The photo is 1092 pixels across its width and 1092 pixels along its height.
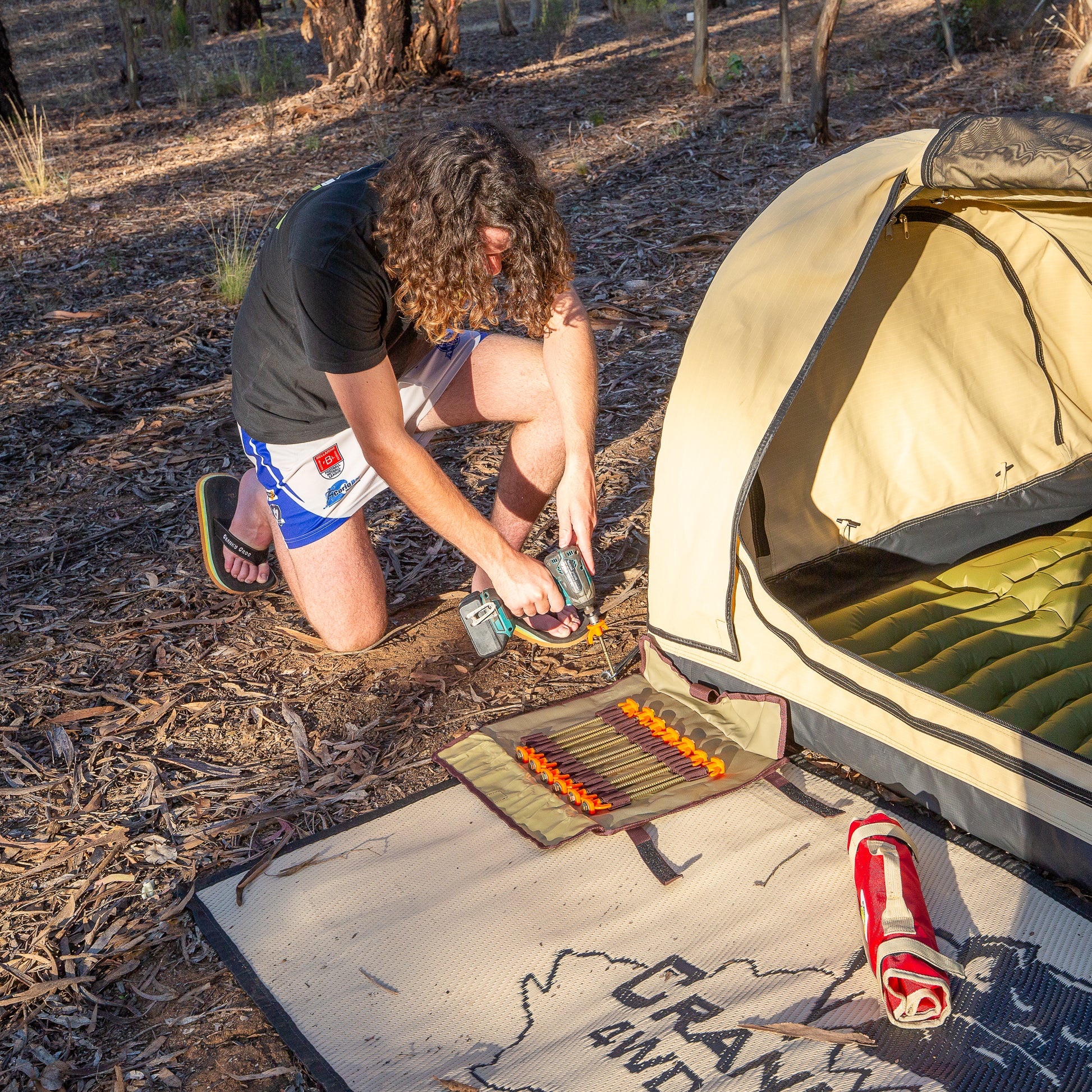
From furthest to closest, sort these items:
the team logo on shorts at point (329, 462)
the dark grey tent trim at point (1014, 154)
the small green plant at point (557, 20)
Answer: the small green plant at point (557, 20)
the team logo on shorts at point (329, 462)
the dark grey tent trim at point (1014, 154)

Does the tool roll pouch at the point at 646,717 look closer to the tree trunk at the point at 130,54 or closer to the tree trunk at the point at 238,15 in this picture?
the tree trunk at the point at 130,54

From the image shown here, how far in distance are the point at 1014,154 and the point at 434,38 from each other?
26.6ft

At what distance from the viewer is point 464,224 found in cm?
229

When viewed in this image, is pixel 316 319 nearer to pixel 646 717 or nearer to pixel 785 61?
pixel 646 717

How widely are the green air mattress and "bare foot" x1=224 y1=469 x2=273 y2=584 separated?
173 centimetres

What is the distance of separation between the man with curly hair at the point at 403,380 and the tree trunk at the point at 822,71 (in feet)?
14.3

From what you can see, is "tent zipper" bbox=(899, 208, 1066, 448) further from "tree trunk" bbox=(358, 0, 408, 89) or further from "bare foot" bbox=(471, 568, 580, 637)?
"tree trunk" bbox=(358, 0, 408, 89)

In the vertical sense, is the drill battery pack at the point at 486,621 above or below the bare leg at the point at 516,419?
below

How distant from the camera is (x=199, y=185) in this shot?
7328 mm

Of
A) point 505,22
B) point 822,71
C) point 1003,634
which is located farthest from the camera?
point 505,22

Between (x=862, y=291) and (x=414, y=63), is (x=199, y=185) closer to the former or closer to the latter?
(x=414, y=63)

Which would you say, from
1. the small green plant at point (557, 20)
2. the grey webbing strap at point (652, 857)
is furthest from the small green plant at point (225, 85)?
the grey webbing strap at point (652, 857)

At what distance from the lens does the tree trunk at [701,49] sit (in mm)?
7406

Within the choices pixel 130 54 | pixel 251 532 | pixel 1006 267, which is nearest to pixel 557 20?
pixel 130 54
